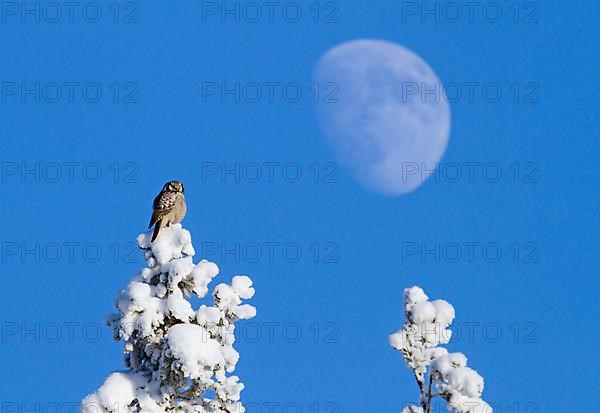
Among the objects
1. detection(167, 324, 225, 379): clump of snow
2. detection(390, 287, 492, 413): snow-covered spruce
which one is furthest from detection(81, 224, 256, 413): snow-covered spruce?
detection(390, 287, 492, 413): snow-covered spruce

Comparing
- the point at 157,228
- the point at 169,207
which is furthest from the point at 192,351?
the point at 169,207

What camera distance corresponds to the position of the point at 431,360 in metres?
19.0

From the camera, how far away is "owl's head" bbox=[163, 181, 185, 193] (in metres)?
25.6

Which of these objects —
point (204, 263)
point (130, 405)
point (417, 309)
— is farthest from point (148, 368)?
point (417, 309)

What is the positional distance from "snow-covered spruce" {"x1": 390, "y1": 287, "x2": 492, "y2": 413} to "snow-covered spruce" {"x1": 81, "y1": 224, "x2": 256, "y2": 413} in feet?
13.9

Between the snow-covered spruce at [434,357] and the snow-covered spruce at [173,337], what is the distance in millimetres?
4248

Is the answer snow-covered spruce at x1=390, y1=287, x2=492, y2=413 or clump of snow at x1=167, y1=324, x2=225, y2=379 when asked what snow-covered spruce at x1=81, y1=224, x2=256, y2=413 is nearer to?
clump of snow at x1=167, y1=324, x2=225, y2=379

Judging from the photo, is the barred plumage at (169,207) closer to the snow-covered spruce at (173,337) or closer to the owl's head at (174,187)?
the owl's head at (174,187)

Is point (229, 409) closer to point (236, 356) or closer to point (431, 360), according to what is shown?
point (236, 356)

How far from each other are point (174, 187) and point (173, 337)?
4983 mm

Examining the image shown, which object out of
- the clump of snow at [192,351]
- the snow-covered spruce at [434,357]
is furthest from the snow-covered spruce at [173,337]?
the snow-covered spruce at [434,357]

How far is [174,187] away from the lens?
25.7 meters

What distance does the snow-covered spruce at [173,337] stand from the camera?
71.7 feet

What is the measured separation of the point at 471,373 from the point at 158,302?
21.8 ft
